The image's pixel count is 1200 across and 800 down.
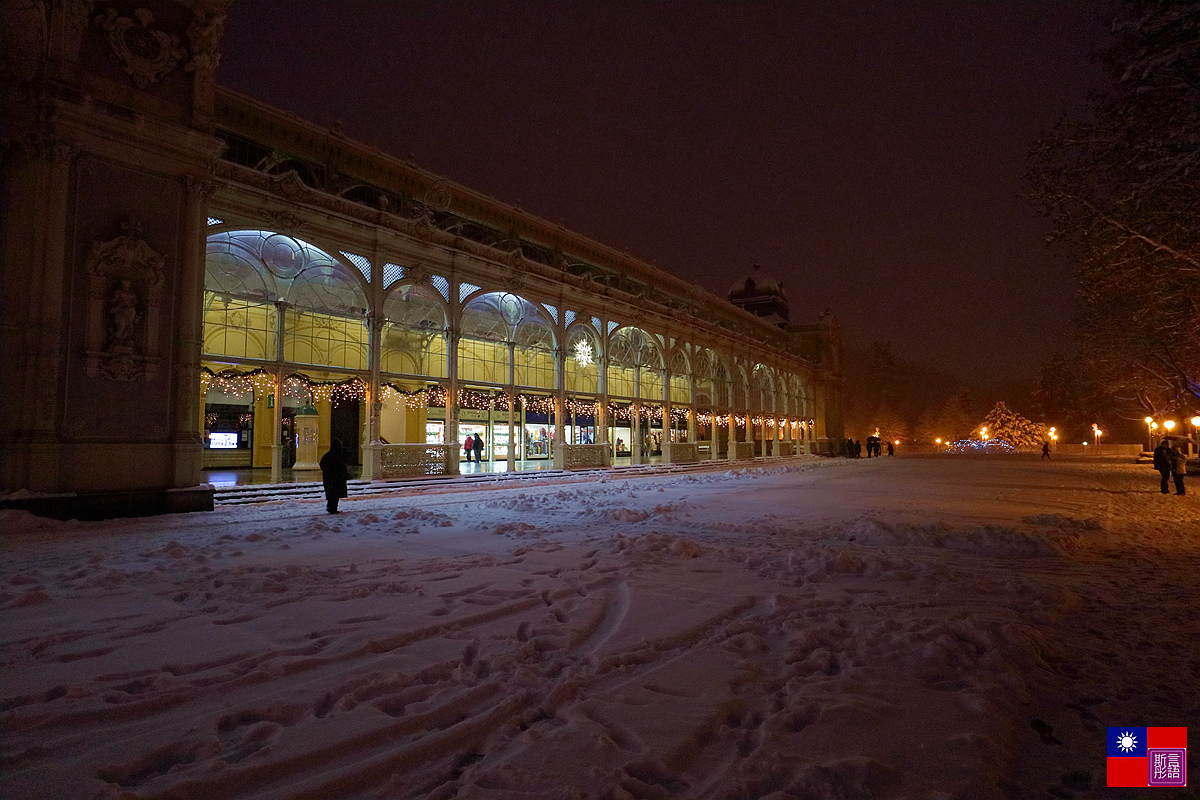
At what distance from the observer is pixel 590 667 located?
3.55m

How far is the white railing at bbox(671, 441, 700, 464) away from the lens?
31.1 meters

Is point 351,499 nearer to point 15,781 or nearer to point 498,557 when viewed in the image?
point 498,557

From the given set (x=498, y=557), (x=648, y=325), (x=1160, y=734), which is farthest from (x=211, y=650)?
(x=648, y=325)

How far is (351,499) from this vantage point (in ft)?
46.0

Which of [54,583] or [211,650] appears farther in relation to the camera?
[54,583]

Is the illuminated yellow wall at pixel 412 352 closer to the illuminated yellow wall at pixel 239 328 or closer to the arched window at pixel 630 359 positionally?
the illuminated yellow wall at pixel 239 328

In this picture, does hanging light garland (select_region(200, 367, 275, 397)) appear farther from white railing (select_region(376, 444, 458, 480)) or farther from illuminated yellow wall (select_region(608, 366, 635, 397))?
illuminated yellow wall (select_region(608, 366, 635, 397))

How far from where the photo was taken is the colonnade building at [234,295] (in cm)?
1087

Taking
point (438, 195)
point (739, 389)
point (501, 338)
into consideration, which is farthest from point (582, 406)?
point (739, 389)

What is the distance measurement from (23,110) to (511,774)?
51.8ft

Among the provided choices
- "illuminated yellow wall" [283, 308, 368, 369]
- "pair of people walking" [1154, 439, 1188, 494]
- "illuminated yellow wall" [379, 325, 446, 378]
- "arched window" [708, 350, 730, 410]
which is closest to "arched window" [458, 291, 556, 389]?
"illuminated yellow wall" [379, 325, 446, 378]

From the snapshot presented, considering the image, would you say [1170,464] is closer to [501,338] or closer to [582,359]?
[582,359]

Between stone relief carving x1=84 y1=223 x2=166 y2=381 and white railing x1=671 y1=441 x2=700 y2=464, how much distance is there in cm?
2373

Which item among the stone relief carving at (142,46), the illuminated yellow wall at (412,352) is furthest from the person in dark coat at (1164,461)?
the stone relief carving at (142,46)
